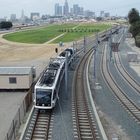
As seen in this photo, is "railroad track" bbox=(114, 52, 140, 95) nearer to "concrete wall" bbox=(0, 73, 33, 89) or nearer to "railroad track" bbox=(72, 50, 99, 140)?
"railroad track" bbox=(72, 50, 99, 140)

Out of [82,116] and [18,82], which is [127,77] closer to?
[18,82]

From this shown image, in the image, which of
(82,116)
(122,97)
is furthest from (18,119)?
(122,97)

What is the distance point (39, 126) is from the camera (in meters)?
28.5

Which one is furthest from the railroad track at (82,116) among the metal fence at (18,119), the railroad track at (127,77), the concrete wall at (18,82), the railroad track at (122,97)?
the railroad track at (127,77)

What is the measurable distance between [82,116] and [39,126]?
4.50 meters

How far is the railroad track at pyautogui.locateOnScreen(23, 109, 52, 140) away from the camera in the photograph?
2625cm

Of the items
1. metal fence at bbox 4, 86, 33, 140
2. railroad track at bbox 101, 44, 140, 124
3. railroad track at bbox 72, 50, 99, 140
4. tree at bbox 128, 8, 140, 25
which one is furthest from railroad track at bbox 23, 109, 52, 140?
tree at bbox 128, 8, 140, 25

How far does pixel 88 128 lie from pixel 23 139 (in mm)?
5255

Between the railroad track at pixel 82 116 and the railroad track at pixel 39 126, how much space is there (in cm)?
213

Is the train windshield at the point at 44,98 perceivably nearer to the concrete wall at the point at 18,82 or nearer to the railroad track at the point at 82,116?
the railroad track at the point at 82,116

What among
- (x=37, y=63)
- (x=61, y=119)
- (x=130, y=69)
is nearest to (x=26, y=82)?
(x=61, y=119)

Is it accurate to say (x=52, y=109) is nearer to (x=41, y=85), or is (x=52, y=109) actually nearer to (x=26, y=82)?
(x=41, y=85)

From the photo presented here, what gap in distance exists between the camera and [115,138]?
2602 cm

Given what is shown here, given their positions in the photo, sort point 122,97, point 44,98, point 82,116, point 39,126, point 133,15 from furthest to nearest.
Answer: point 133,15
point 122,97
point 44,98
point 82,116
point 39,126
